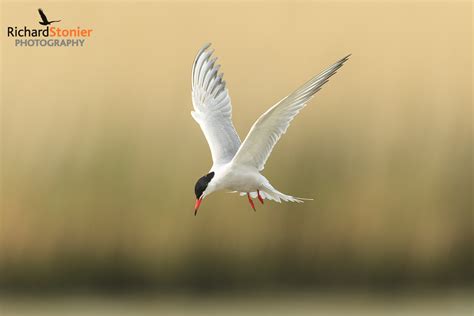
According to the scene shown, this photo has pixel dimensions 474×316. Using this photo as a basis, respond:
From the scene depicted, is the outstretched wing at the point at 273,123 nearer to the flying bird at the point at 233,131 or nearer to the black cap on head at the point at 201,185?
the flying bird at the point at 233,131

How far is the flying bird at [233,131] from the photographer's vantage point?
443 centimetres

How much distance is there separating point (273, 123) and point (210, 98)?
3.27 feet

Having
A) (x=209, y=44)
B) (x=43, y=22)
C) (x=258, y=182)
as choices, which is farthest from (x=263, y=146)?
(x=43, y=22)

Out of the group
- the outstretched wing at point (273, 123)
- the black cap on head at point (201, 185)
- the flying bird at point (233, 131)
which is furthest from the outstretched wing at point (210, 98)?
the black cap on head at point (201, 185)

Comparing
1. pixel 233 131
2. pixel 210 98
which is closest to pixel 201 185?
pixel 233 131

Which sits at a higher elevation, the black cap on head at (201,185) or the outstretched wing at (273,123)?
the outstretched wing at (273,123)

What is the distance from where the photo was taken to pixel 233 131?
17.3 ft

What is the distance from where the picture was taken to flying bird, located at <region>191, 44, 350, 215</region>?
174 inches

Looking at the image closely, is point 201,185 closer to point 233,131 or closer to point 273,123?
point 273,123

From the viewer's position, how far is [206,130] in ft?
17.3

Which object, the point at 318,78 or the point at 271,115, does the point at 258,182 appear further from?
the point at 318,78

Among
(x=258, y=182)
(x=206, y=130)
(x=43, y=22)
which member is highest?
(x=43, y=22)

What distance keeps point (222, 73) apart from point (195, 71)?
0.61ft

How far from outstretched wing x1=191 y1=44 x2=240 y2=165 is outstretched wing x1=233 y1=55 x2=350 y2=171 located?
19.5 inches
